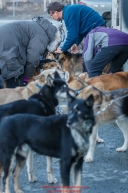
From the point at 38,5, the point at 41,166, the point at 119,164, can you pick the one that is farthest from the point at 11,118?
the point at 38,5

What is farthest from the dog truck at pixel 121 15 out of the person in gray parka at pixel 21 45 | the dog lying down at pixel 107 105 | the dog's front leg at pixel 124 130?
the dog lying down at pixel 107 105

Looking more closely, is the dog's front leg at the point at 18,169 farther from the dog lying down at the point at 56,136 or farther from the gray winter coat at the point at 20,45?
the gray winter coat at the point at 20,45

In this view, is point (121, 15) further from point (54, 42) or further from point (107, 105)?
point (107, 105)

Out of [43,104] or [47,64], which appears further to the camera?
[47,64]

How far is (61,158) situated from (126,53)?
3481 millimetres

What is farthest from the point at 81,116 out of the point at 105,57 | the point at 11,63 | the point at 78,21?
the point at 78,21

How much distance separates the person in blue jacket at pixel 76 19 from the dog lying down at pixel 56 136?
3.57 metres

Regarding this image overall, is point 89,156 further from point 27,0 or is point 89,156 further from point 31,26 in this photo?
point 27,0

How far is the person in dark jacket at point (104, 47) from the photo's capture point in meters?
7.06

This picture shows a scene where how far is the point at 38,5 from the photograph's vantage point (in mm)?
22156

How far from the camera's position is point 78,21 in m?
7.66

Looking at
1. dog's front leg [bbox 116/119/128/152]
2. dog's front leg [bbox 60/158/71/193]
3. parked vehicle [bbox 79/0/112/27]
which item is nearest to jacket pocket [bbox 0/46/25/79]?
dog's front leg [bbox 116/119/128/152]

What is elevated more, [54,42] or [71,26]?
[71,26]

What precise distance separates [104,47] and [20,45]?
4.35 feet
